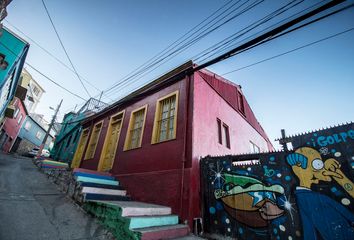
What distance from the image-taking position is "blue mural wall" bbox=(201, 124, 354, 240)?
3332 millimetres

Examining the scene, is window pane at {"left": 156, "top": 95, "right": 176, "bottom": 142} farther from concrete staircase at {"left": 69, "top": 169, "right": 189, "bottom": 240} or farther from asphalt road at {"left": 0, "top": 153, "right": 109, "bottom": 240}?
asphalt road at {"left": 0, "top": 153, "right": 109, "bottom": 240}

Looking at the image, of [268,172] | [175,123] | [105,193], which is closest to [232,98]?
[175,123]

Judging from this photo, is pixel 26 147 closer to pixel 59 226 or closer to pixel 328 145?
pixel 59 226

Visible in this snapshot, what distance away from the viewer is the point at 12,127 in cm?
2175

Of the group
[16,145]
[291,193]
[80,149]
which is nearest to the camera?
[291,193]

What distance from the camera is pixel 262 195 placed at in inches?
168

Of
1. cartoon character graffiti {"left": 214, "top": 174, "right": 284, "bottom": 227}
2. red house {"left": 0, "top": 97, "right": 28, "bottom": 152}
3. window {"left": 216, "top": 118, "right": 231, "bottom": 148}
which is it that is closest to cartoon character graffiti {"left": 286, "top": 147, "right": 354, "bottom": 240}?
cartoon character graffiti {"left": 214, "top": 174, "right": 284, "bottom": 227}

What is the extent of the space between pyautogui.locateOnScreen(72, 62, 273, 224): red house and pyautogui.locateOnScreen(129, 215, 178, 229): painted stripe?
1.13 ft

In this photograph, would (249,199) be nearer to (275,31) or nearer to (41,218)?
(275,31)

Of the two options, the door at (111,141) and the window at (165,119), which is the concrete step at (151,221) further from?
the door at (111,141)

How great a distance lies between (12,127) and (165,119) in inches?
1002

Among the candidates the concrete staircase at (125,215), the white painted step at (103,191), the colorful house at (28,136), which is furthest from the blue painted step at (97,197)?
the colorful house at (28,136)

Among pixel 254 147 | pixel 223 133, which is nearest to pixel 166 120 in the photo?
pixel 223 133

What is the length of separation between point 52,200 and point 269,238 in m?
6.21
